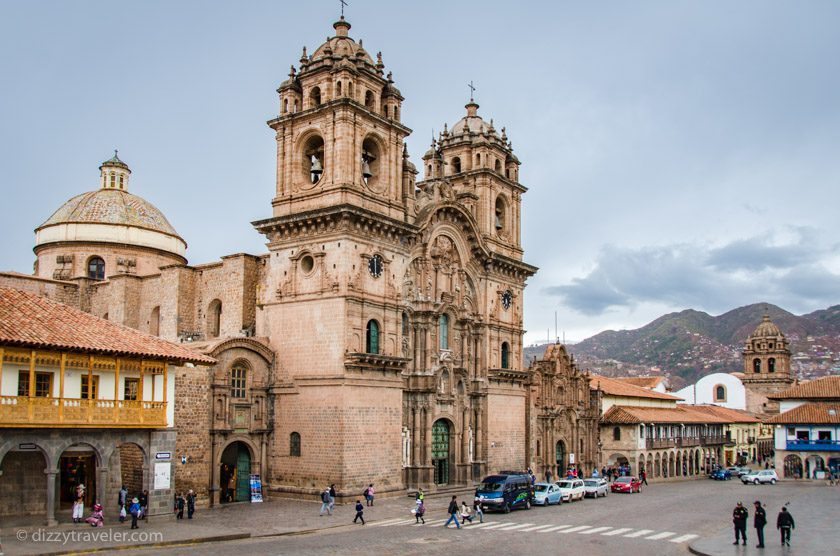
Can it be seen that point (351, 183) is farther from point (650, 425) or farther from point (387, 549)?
point (650, 425)

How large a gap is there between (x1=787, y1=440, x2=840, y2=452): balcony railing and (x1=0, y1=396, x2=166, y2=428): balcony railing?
58370mm

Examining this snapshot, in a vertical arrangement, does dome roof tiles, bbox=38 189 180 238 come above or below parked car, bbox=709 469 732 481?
above

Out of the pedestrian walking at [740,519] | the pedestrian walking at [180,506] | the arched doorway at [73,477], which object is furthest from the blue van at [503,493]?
the arched doorway at [73,477]

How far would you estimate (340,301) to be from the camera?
4447cm

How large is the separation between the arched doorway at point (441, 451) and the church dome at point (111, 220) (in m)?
24.0

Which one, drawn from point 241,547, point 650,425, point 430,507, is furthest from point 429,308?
point 650,425

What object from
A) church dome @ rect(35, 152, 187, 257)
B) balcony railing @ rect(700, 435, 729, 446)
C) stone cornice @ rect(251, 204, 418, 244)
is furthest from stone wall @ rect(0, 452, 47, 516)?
balcony railing @ rect(700, 435, 729, 446)

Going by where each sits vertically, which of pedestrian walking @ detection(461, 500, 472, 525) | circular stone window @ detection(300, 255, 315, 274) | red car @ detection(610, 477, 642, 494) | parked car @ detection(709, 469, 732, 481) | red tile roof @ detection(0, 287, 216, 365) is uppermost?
circular stone window @ detection(300, 255, 315, 274)

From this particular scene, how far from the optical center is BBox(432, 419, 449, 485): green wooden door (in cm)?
A: 5150

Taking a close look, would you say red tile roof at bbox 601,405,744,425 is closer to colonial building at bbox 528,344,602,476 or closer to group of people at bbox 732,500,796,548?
colonial building at bbox 528,344,602,476

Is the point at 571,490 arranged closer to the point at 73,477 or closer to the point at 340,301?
the point at 340,301

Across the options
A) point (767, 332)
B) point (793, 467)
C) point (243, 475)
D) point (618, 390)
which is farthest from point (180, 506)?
point (767, 332)

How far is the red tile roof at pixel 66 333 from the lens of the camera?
30719 millimetres

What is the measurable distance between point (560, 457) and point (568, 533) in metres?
32.6
